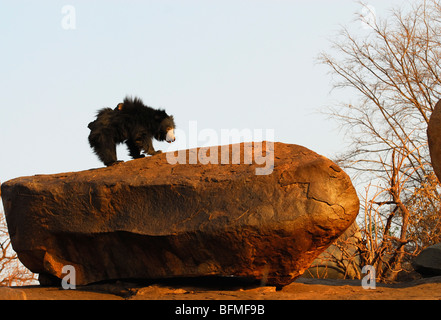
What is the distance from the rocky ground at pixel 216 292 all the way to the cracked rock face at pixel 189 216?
16 centimetres

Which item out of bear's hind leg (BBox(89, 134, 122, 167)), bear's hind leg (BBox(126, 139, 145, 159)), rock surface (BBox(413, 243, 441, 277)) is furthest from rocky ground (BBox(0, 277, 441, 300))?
bear's hind leg (BBox(126, 139, 145, 159))

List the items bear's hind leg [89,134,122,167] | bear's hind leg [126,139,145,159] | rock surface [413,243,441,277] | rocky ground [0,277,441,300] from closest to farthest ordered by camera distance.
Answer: rocky ground [0,277,441,300] < bear's hind leg [89,134,122,167] < bear's hind leg [126,139,145,159] < rock surface [413,243,441,277]

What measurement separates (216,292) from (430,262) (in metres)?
3.54

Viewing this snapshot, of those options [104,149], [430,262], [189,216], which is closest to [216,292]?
[189,216]

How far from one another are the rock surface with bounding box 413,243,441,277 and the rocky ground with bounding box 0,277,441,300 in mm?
1136

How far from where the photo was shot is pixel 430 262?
7.64 meters

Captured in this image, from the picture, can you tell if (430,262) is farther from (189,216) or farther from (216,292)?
(189,216)

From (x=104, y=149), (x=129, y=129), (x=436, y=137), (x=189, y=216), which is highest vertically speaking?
(x=129, y=129)

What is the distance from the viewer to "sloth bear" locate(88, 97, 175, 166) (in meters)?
6.75

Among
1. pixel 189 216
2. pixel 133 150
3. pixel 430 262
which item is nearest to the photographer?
pixel 189 216

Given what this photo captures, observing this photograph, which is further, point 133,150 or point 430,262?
point 430,262

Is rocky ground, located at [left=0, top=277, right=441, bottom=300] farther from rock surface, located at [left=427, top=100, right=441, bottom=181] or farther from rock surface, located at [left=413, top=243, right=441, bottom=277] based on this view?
rock surface, located at [left=427, top=100, right=441, bottom=181]

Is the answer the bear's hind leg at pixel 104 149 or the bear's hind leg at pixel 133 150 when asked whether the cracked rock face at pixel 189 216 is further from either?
the bear's hind leg at pixel 133 150

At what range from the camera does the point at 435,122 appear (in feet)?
21.2
